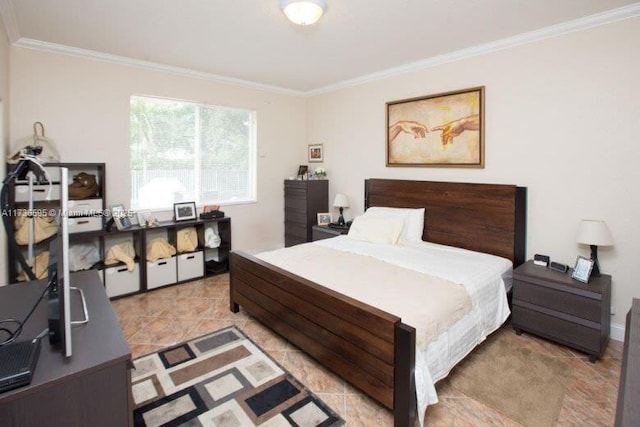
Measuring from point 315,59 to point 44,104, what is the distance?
262cm

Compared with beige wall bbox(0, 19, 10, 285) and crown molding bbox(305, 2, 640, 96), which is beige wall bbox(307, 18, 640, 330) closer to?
crown molding bbox(305, 2, 640, 96)

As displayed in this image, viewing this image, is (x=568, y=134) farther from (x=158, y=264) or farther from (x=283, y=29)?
(x=158, y=264)

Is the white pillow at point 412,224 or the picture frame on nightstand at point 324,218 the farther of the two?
the picture frame on nightstand at point 324,218

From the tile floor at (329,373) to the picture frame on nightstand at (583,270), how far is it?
56 cm

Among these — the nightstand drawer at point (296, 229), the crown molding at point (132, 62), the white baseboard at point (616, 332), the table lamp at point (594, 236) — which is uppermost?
the crown molding at point (132, 62)

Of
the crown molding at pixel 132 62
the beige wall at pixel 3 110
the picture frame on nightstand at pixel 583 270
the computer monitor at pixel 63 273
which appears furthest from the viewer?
the crown molding at pixel 132 62

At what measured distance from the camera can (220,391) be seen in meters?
2.08

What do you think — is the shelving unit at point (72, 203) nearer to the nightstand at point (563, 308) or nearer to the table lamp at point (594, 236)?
the nightstand at point (563, 308)

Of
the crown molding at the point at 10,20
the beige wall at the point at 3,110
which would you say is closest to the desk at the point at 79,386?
the beige wall at the point at 3,110

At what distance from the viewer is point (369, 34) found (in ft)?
9.59

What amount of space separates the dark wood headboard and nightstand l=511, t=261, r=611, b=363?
1.18 ft

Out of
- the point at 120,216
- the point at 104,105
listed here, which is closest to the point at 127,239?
the point at 120,216

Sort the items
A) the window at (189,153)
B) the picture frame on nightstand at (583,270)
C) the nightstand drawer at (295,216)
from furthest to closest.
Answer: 1. the nightstand drawer at (295,216)
2. the window at (189,153)
3. the picture frame on nightstand at (583,270)

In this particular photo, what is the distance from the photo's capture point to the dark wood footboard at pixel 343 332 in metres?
1.71
